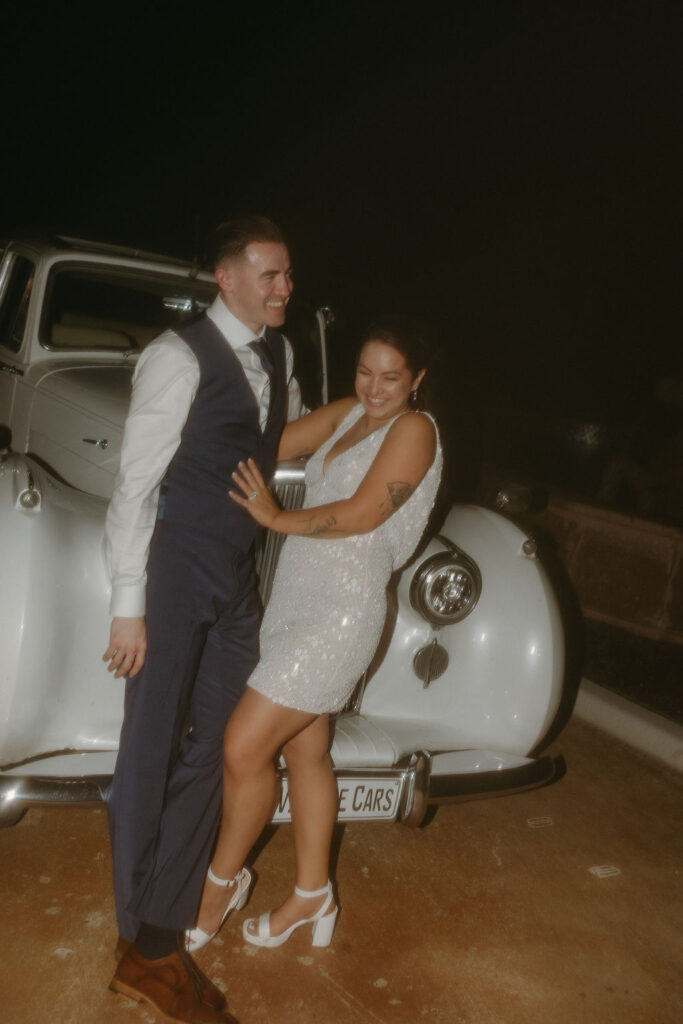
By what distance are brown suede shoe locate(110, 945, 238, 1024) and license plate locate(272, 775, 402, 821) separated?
0.48 meters

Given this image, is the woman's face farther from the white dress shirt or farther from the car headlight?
the car headlight

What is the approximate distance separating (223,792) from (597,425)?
11.5 m

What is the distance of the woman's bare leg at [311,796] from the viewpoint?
238 centimetres

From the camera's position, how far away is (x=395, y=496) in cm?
221

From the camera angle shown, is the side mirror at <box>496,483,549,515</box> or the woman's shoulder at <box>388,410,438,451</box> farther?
the side mirror at <box>496,483,549,515</box>

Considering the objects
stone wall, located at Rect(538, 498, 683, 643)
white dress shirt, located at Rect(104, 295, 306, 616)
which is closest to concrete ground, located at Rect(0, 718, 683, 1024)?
white dress shirt, located at Rect(104, 295, 306, 616)

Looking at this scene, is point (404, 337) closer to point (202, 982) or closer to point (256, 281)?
point (256, 281)

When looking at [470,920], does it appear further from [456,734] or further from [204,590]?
[204,590]

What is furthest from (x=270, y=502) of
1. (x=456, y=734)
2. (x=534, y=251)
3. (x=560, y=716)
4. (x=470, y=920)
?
(x=534, y=251)

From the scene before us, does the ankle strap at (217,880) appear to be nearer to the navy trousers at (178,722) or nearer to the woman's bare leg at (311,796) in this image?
the navy trousers at (178,722)

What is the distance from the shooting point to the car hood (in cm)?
333

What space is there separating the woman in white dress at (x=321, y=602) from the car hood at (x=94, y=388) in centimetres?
120

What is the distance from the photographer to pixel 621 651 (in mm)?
5898

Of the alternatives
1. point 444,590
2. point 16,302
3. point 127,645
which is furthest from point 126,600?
point 16,302
